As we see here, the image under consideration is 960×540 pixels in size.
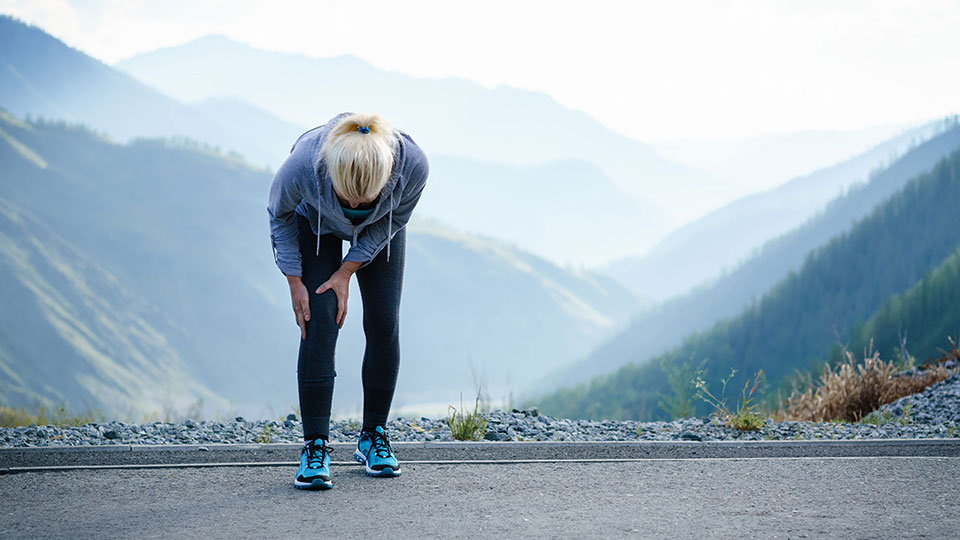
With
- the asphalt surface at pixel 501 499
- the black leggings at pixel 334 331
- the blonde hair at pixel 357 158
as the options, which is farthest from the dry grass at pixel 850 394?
the blonde hair at pixel 357 158

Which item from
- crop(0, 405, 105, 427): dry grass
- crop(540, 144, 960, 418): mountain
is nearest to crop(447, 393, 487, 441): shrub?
crop(0, 405, 105, 427): dry grass

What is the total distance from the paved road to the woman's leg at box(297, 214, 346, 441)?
1.42 ft

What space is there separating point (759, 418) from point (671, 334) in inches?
4124

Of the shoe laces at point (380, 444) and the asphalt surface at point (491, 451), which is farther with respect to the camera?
the asphalt surface at point (491, 451)

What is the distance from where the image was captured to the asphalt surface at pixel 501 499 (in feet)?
11.2

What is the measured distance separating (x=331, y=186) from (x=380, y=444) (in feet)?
4.28

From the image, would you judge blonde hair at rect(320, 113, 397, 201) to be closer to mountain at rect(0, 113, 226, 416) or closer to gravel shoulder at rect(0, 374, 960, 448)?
gravel shoulder at rect(0, 374, 960, 448)

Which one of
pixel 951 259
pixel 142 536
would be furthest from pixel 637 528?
pixel 951 259

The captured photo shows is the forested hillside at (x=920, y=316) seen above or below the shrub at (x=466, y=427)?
above

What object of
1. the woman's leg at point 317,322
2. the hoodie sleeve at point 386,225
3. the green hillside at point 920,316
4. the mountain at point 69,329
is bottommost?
the woman's leg at point 317,322

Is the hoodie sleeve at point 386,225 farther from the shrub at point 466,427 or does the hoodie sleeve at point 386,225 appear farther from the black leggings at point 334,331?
the shrub at point 466,427

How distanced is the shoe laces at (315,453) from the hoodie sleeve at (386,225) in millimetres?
824

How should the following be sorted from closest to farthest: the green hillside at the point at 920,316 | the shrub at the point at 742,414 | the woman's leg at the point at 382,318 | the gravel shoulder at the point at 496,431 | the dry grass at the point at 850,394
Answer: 1. the woman's leg at the point at 382,318
2. the gravel shoulder at the point at 496,431
3. the shrub at the point at 742,414
4. the dry grass at the point at 850,394
5. the green hillside at the point at 920,316

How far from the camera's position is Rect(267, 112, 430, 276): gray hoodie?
3.79 meters
